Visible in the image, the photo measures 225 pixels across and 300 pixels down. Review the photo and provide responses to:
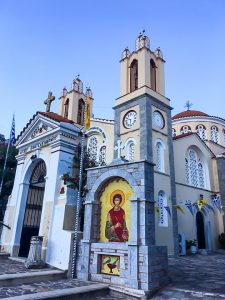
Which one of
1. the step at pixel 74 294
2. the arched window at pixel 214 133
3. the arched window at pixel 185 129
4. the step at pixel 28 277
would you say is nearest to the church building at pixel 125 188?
the step at pixel 28 277

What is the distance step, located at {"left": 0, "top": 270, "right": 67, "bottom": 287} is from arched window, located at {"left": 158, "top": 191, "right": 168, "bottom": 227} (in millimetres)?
8823

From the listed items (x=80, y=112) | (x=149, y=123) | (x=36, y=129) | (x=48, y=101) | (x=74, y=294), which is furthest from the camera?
(x=80, y=112)

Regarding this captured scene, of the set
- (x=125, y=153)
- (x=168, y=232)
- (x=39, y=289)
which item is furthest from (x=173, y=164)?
(x=39, y=289)

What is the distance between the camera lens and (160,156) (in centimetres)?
1700

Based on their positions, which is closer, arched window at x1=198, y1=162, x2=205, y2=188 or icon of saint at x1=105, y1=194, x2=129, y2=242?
icon of saint at x1=105, y1=194, x2=129, y2=242

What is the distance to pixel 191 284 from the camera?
682cm

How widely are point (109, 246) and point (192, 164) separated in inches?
589

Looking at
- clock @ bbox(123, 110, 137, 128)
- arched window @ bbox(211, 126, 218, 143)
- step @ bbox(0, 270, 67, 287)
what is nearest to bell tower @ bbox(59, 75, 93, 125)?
clock @ bbox(123, 110, 137, 128)

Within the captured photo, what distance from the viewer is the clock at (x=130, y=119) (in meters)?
17.5

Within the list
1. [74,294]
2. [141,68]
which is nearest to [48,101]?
[141,68]

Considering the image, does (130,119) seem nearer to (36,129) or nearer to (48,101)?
(48,101)

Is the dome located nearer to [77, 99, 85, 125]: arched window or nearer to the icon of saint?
[77, 99, 85, 125]: arched window

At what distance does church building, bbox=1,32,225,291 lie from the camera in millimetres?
7031

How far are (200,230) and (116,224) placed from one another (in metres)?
13.9
